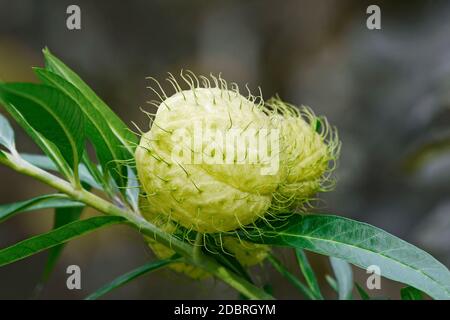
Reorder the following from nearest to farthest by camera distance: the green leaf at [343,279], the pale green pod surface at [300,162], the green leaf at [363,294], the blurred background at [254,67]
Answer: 1. the pale green pod surface at [300,162]
2. the green leaf at [363,294]
3. the green leaf at [343,279]
4. the blurred background at [254,67]

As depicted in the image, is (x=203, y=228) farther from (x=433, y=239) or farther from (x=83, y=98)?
(x=433, y=239)

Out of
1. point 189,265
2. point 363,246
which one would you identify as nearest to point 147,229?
point 189,265

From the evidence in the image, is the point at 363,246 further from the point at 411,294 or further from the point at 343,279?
the point at 343,279

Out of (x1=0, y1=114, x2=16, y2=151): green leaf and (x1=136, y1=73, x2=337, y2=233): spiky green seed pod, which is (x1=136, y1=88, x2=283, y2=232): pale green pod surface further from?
(x1=0, y1=114, x2=16, y2=151): green leaf

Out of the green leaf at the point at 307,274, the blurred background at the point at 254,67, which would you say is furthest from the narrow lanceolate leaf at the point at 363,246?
the blurred background at the point at 254,67

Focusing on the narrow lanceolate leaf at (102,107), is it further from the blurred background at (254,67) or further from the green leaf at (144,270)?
the blurred background at (254,67)

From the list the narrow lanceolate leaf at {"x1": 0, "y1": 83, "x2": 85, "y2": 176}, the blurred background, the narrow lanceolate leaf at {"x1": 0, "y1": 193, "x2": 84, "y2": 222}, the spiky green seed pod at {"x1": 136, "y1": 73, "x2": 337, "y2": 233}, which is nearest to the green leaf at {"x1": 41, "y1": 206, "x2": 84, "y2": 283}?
the narrow lanceolate leaf at {"x1": 0, "y1": 193, "x2": 84, "y2": 222}
